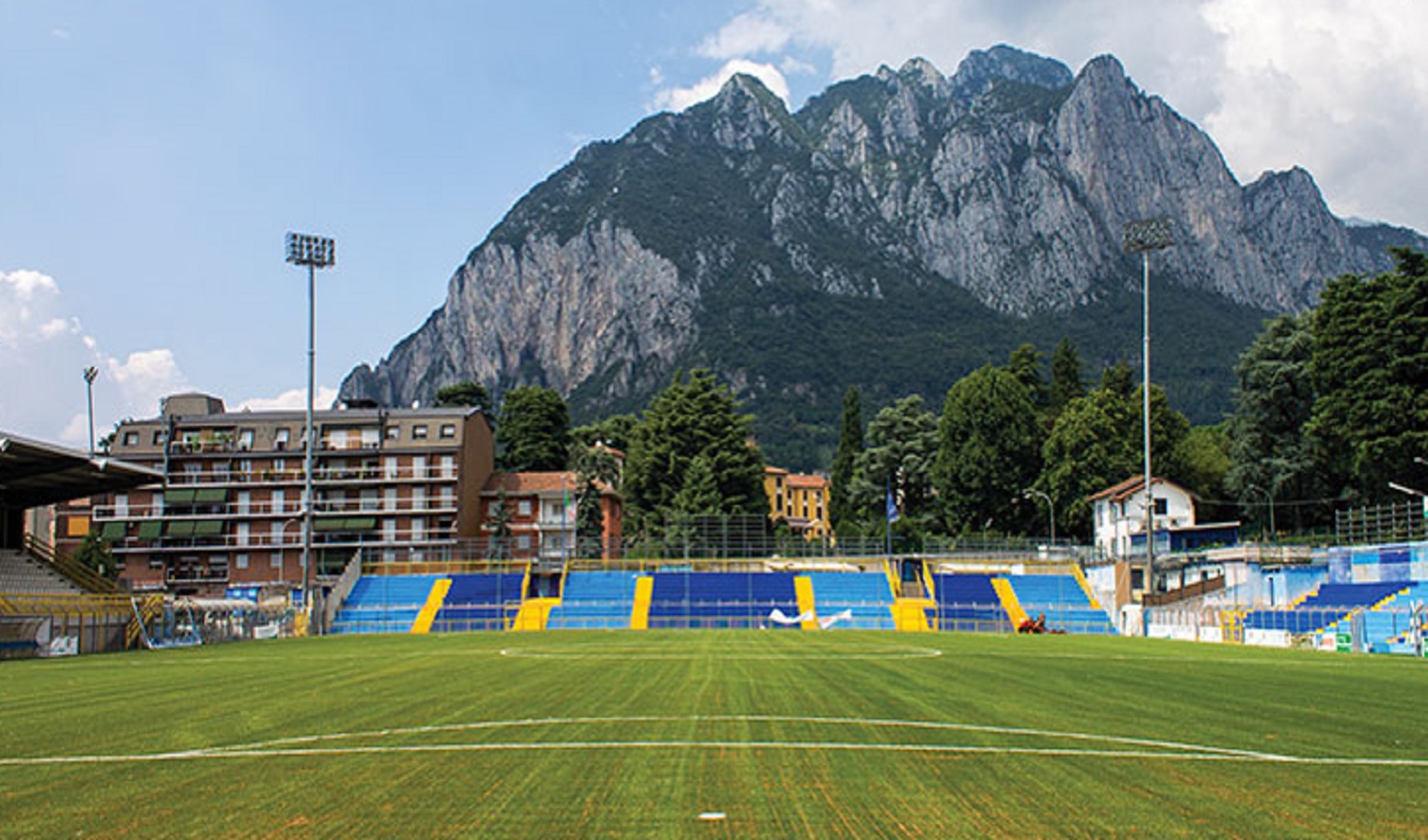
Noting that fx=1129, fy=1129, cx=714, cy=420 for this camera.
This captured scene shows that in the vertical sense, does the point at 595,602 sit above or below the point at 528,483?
below

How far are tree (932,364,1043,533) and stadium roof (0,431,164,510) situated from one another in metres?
58.3

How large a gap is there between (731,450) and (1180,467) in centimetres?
3534

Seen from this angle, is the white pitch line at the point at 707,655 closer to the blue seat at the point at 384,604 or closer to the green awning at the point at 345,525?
the blue seat at the point at 384,604

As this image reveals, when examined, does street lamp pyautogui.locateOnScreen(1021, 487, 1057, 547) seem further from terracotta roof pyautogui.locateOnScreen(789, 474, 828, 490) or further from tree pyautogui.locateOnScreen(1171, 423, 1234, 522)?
terracotta roof pyautogui.locateOnScreen(789, 474, 828, 490)

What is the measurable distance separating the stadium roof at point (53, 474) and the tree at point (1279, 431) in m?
64.9

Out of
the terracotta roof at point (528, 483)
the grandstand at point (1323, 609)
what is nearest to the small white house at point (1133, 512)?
the grandstand at point (1323, 609)

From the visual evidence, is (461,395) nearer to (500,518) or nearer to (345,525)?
(500,518)

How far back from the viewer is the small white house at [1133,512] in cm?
7019

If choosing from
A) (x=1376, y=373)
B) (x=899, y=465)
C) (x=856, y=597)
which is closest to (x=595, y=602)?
(x=856, y=597)

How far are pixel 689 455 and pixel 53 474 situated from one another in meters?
49.6

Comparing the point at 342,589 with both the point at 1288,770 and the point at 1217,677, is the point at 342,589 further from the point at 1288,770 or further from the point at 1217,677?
the point at 1288,770

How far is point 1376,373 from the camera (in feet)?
188

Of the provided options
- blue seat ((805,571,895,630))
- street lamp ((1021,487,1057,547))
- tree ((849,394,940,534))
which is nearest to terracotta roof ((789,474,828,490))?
tree ((849,394,940,534))

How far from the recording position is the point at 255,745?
37.8 feet
